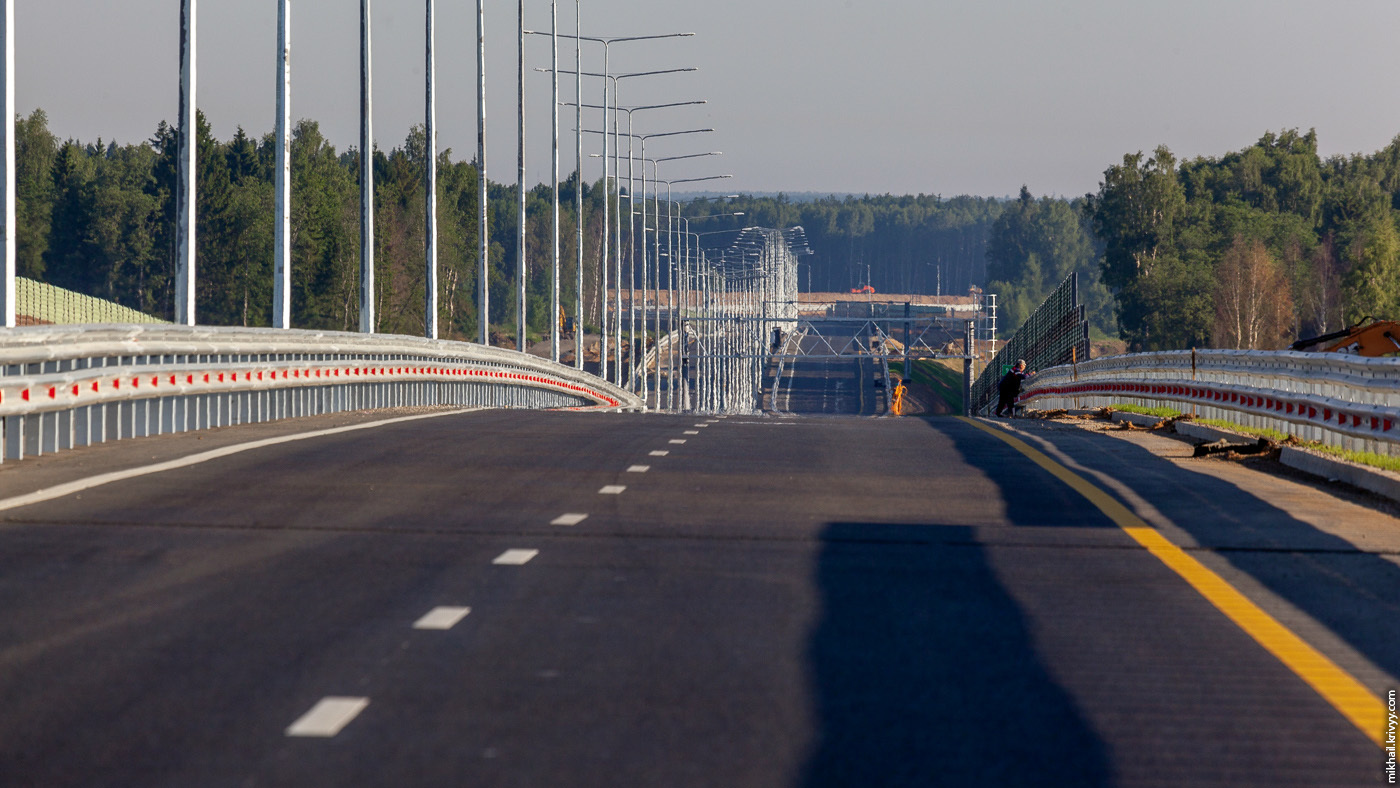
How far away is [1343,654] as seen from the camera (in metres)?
6.96

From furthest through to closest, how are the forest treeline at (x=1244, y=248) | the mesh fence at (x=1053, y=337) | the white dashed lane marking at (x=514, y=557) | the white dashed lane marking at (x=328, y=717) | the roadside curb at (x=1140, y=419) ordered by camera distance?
the forest treeline at (x=1244, y=248) → the mesh fence at (x=1053, y=337) → the roadside curb at (x=1140, y=419) → the white dashed lane marking at (x=514, y=557) → the white dashed lane marking at (x=328, y=717)

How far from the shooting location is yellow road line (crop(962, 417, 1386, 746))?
6.02 m

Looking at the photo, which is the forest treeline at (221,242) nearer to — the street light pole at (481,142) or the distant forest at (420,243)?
the distant forest at (420,243)

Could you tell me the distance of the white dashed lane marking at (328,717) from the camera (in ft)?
17.5

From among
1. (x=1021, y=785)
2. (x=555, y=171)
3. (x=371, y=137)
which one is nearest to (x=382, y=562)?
(x=1021, y=785)

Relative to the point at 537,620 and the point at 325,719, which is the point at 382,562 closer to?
the point at 537,620

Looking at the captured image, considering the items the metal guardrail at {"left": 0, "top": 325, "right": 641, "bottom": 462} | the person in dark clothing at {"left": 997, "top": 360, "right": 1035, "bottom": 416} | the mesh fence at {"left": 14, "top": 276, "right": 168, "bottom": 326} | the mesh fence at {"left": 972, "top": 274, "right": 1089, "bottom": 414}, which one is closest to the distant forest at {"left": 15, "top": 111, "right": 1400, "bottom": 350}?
the mesh fence at {"left": 14, "top": 276, "right": 168, "bottom": 326}

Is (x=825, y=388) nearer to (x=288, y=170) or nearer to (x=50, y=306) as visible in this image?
(x=50, y=306)

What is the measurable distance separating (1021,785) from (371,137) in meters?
34.2

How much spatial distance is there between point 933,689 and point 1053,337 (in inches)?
1805

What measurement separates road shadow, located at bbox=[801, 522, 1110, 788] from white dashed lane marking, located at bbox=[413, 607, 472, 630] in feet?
4.74

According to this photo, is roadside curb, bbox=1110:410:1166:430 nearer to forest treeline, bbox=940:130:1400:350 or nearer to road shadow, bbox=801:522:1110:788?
road shadow, bbox=801:522:1110:788

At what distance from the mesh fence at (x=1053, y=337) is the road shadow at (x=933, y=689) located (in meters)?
33.3

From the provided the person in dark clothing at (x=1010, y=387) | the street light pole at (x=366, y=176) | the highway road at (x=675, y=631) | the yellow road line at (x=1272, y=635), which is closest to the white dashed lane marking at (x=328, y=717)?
the highway road at (x=675, y=631)
